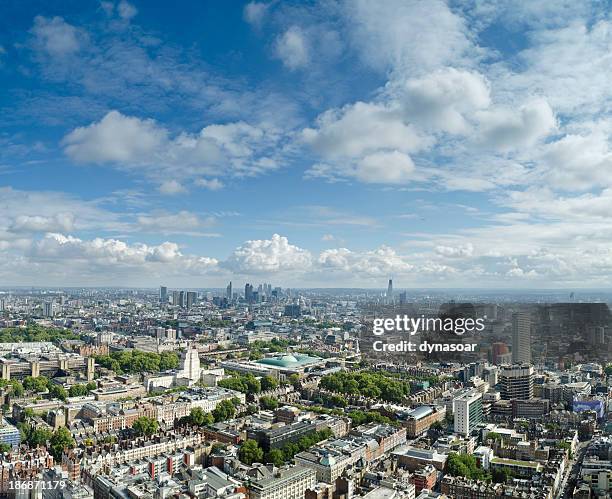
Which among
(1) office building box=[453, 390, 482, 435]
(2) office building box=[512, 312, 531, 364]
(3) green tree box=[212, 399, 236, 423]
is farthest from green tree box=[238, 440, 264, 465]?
(2) office building box=[512, 312, 531, 364]

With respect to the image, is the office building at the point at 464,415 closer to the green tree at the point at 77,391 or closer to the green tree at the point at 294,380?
the green tree at the point at 294,380

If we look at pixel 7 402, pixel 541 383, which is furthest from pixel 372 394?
pixel 7 402

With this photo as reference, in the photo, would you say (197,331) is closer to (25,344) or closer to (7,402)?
(25,344)

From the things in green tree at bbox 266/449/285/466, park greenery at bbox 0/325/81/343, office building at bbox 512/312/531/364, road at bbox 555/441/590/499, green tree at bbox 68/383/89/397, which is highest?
office building at bbox 512/312/531/364

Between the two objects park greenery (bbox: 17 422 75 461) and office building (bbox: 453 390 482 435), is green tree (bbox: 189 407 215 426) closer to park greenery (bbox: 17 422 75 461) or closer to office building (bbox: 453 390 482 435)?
park greenery (bbox: 17 422 75 461)

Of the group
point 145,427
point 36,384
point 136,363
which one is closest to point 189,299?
point 136,363

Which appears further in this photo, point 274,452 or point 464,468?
point 274,452

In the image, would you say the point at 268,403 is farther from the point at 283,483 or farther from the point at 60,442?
the point at 283,483
